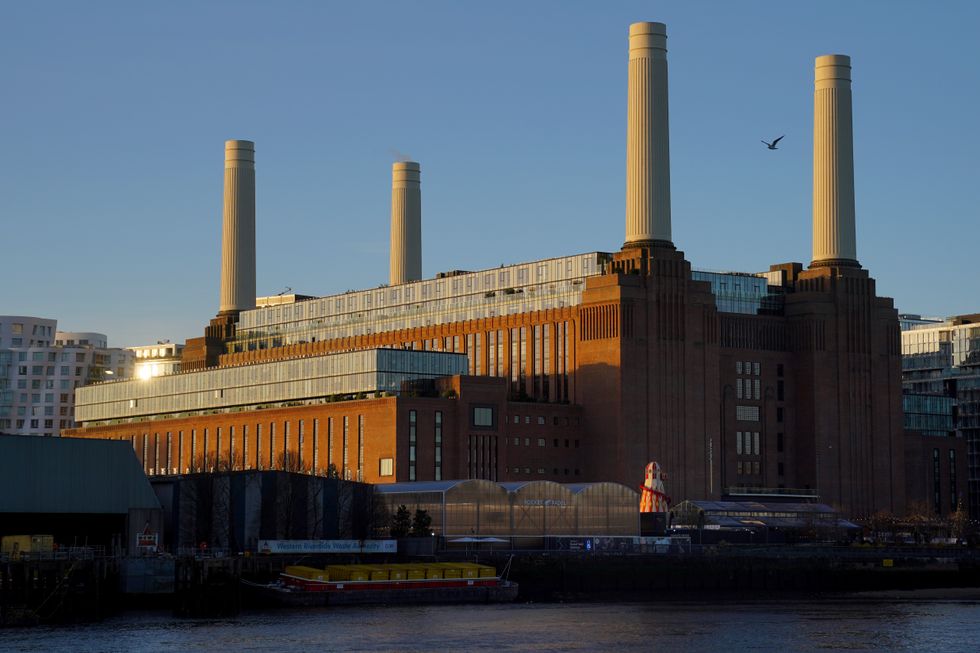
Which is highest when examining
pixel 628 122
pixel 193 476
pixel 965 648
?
pixel 628 122

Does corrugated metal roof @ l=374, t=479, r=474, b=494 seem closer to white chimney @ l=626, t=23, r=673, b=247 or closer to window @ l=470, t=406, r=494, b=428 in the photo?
window @ l=470, t=406, r=494, b=428

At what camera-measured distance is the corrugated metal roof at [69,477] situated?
127500 mm

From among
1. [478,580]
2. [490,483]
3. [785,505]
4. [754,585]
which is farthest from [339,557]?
[785,505]

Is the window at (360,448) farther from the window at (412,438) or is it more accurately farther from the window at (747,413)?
the window at (747,413)

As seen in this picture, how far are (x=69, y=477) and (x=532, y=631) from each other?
3944cm

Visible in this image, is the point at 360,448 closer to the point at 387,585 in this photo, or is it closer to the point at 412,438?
the point at 412,438

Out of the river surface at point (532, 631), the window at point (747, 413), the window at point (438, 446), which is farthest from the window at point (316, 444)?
the river surface at point (532, 631)

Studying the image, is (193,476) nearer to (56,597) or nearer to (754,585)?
(56,597)

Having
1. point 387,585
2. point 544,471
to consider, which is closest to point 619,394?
point 544,471

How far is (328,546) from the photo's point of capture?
13512 cm

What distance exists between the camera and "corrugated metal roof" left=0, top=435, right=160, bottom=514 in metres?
128

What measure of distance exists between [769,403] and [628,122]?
115 ft

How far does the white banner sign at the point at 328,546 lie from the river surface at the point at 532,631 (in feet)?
35.2

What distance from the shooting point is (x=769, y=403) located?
654 feet
